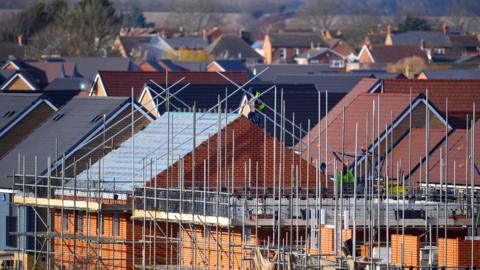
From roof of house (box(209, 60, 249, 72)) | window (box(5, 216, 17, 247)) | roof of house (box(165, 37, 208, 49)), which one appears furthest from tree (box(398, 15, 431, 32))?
window (box(5, 216, 17, 247))

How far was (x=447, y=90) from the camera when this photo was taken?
53.8m

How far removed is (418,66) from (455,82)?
141 feet

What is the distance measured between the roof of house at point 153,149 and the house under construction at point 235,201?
0.04m

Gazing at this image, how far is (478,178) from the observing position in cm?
4025

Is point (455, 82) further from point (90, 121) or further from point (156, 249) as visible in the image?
point (156, 249)

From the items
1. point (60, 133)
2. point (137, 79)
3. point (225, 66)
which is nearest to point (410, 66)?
point (225, 66)

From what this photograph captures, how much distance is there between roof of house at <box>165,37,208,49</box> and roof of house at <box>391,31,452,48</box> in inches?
628

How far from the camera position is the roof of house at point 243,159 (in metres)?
36.8

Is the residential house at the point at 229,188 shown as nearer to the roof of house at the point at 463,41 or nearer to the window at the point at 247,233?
the window at the point at 247,233

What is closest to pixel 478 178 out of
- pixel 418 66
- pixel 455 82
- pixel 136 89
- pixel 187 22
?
pixel 455 82

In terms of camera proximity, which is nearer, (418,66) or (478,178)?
(478,178)

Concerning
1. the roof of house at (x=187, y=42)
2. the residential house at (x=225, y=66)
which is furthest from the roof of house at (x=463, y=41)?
the residential house at (x=225, y=66)

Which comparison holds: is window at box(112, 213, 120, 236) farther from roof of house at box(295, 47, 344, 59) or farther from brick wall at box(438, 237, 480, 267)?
roof of house at box(295, 47, 344, 59)

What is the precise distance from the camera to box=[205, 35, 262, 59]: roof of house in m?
128
